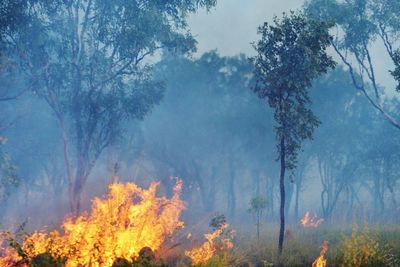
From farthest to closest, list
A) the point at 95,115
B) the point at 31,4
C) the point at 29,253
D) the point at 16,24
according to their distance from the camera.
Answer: the point at 95,115 → the point at 31,4 → the point at 16,24 → the point at 29,253

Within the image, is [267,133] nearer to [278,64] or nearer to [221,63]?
[221,63]

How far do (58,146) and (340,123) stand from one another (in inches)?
1229

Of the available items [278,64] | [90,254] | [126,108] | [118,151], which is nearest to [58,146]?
[118,151]

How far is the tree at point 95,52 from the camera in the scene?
77.8 feet

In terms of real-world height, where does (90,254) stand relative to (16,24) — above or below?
below

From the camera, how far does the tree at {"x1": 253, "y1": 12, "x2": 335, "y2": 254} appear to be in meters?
17.3

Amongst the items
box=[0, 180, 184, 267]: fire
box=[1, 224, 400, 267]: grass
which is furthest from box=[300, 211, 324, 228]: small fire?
box=[0, 180, 184, 267]: fire

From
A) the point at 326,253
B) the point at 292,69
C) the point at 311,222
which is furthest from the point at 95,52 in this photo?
the point at 311,222

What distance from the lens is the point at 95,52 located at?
2542cm

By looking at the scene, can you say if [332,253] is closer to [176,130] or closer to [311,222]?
[311,222]

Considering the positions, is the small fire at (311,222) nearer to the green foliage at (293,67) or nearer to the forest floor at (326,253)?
the forest floor at (326,253)

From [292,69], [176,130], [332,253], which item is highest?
[176,130]

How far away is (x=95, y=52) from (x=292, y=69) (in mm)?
13210

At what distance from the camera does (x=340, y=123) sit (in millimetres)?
47094
